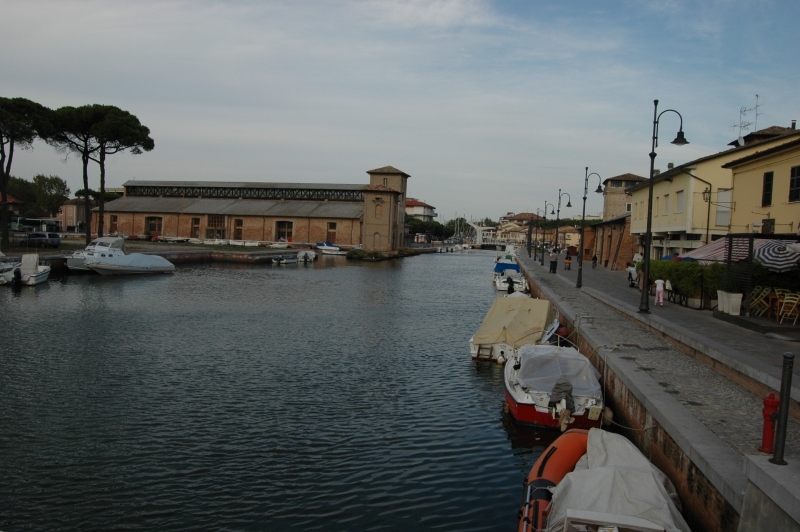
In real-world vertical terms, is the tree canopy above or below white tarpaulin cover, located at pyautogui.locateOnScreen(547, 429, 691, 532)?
above

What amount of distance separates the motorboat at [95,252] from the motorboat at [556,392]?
36.2 m

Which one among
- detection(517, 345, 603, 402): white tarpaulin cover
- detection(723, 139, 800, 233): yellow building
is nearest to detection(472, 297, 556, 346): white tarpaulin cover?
detection(517, 345, 603, 402): white tarpaulin cover

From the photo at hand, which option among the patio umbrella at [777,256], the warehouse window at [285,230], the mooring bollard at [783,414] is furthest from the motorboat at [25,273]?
the warehouse window at [285,230]

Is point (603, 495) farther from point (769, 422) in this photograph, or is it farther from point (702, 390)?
point (702, 390)

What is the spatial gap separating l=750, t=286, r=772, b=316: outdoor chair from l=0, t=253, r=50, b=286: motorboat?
1349 inches

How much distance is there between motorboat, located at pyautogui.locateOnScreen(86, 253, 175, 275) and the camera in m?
41.4

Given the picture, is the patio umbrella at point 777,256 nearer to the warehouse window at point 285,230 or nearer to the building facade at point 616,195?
the building facade at point 616,195

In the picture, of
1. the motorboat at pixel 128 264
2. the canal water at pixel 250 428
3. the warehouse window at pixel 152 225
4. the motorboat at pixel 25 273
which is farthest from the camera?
the warehouse window at pixel 152 225

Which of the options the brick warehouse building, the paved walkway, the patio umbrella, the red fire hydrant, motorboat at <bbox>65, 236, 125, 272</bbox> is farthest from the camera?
the brick warehouse building

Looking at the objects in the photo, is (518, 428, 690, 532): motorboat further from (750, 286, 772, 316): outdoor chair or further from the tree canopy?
the tree canopy

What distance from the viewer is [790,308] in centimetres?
1573

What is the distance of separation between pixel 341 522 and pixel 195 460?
10.6ft

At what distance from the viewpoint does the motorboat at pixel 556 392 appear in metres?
12.0

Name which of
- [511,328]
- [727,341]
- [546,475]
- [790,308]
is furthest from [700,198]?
[546,475]
